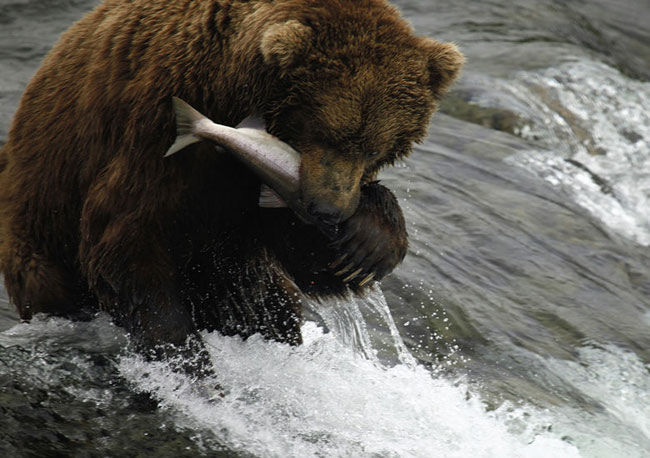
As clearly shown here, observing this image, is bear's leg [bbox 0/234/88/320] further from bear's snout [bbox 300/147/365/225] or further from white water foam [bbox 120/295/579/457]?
bear's snout [bbox 300/147/365/225]

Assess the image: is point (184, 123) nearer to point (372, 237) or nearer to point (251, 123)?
point (251, 123)

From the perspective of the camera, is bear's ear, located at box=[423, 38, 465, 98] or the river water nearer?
bear's ear, located at box=[423, 38, 465, 98]

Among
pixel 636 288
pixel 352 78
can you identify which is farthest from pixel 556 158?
pixel 352 78

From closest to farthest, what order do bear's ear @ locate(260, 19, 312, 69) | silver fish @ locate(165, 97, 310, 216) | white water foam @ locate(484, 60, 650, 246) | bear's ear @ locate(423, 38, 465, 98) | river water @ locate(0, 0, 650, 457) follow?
bear's ear @ locate(260, 19, 312, 69), silver fish @ locate(165, 97, 310, 216), bear's ear @ locate(423, 38, 465, 98), river water @ locate(0, 0, 650, 457), white water foam @ locate(484, 60, 650, 246)

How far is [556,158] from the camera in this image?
29.5 feet

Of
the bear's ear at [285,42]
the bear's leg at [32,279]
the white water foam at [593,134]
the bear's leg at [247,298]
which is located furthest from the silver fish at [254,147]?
the white water foam at [593,134]

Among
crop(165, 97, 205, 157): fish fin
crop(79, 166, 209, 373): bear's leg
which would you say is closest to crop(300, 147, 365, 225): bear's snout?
crop(165, 97, 205, 157): fish fin

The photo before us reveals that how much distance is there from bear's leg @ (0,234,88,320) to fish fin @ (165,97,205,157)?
4.03ft

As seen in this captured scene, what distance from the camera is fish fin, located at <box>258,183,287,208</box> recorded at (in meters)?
4.29

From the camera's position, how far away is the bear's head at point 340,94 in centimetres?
401

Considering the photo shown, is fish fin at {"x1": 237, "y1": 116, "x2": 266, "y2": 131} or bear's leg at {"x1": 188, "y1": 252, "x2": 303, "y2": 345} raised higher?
fish fin at {"x1": 237, "y1": 116, "x2": 266, "y2": 131}

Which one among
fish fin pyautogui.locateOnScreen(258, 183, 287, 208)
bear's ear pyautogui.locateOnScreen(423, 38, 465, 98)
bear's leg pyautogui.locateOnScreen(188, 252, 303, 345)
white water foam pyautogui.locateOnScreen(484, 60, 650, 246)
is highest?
bear's ear pyautogui.locateOnScreen(423, 38, 465, 98)

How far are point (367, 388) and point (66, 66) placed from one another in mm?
2278

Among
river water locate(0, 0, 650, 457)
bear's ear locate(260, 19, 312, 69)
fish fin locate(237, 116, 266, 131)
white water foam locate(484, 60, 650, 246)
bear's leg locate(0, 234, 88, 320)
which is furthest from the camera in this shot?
white water foam locate(484, 60, 650, 246)
